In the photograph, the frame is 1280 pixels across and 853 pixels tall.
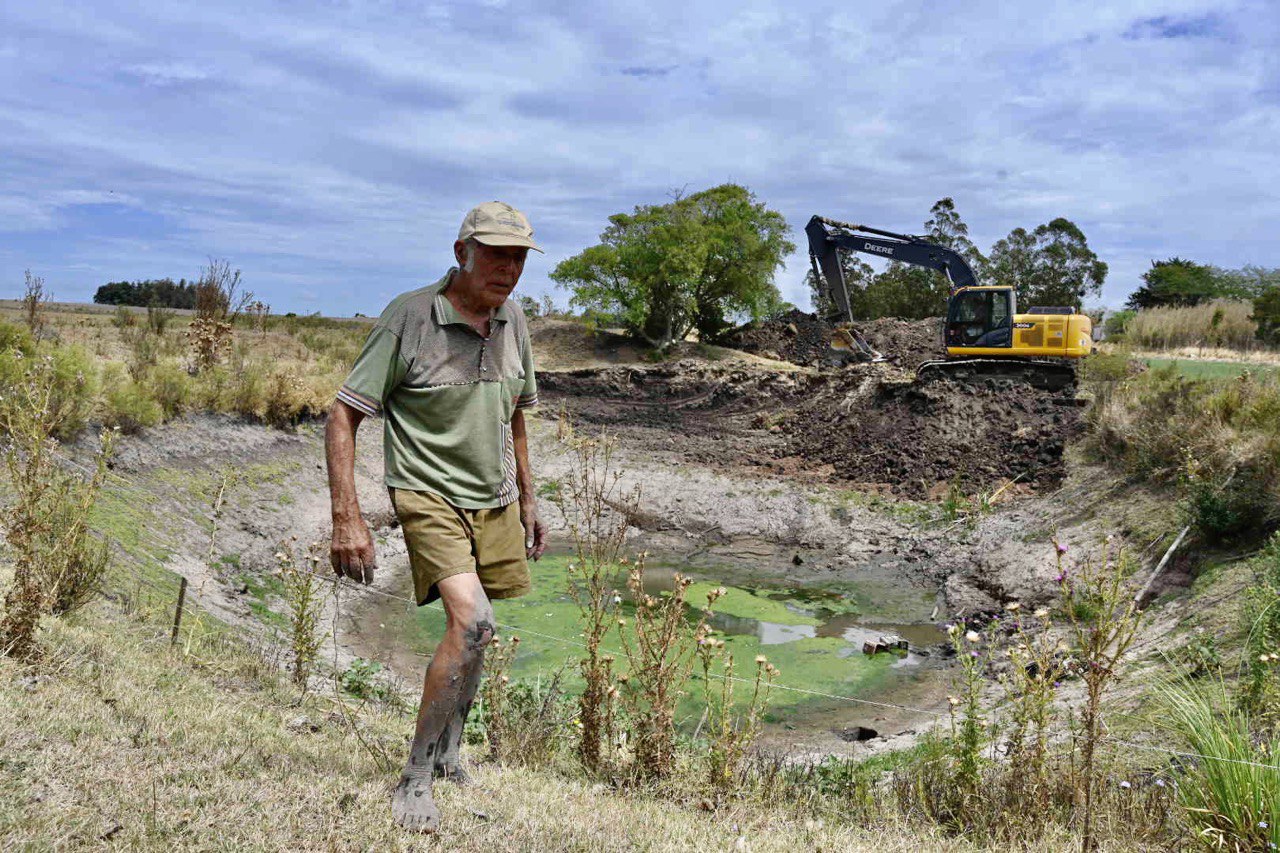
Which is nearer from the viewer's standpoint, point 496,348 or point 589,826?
point 589,826

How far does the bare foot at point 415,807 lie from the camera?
2777mm

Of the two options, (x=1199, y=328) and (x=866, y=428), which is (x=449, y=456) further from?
(x=1199, y=328)

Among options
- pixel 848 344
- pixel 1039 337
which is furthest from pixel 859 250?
pixel 1039 337

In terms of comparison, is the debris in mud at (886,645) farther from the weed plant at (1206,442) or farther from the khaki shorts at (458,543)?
the khaki shorts at (458,543)

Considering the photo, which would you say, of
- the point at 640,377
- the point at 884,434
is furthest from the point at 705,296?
the point at 884,434

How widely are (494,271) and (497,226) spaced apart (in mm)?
148

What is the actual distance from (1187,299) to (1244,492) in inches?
1546

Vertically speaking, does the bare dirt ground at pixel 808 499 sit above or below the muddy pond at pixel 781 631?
above

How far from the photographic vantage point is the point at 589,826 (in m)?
3.00

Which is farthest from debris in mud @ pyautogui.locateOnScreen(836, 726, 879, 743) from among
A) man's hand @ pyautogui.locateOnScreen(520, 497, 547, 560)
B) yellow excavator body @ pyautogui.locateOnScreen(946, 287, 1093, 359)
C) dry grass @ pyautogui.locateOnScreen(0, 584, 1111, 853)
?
yellow excavator body @ pyautogui.locateOnScreen(946, 287, 1093, 359)

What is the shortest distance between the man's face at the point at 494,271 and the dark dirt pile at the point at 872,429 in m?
11.1

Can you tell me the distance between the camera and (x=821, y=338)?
34094 millimetres

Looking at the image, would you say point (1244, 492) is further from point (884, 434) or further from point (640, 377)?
point (640, 377)

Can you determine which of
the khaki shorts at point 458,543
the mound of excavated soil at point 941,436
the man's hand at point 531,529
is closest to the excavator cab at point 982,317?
the mound of excavated soil at point 941,436
